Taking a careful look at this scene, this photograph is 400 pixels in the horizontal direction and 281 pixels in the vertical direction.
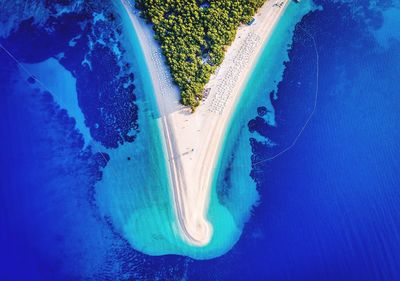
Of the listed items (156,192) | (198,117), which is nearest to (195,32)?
(198,117)

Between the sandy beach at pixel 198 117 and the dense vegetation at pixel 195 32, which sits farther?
the dense vegetation at pixel 195 32

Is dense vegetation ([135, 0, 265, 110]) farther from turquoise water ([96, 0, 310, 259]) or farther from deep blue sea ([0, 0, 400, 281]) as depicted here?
deep blue sea ([0, 0, 400, 281])

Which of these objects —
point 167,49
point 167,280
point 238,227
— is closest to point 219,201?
point 238,227

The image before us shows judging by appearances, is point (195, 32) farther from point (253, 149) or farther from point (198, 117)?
point (253, 149)

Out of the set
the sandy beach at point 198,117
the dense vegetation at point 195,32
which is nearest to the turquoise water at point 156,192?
the sandy beach at point 198,117

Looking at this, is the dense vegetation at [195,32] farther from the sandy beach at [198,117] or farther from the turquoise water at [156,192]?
the turquoise water at [156,192]

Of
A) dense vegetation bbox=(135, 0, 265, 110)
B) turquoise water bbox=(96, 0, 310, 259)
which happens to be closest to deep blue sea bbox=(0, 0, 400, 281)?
turquoise water bbox=(96, 0, 310, 259)
